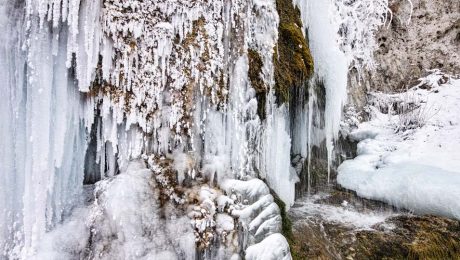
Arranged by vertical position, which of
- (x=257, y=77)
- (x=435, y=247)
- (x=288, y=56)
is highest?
(x=288, y=56)

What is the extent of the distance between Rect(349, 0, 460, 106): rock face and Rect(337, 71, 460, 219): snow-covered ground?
0.40 metres

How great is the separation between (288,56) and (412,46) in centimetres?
631

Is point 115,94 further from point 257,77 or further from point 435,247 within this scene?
point 435,247

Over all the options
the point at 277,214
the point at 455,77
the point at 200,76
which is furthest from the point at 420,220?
the point at 455,77

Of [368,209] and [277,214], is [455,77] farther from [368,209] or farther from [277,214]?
[277,214]

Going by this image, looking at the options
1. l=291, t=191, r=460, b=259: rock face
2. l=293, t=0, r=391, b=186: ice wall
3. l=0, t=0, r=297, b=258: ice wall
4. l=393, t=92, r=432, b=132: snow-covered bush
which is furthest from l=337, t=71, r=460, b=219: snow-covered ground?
l=0, t=0, r=297, b=258: ice wall

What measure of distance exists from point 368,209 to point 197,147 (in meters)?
3.32

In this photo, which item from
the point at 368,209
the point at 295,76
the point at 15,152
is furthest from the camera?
the point at 368,209

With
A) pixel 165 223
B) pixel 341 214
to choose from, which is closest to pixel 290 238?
pixel 341 214

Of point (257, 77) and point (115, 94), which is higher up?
point (257, 77)

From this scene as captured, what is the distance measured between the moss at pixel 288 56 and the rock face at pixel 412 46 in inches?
183

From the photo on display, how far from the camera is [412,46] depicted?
859 centimetres

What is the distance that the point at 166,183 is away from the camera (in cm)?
300

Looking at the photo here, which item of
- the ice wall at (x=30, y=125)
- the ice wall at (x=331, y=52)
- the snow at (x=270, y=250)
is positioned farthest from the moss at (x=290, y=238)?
the ice wall at (x=30, y=125)
